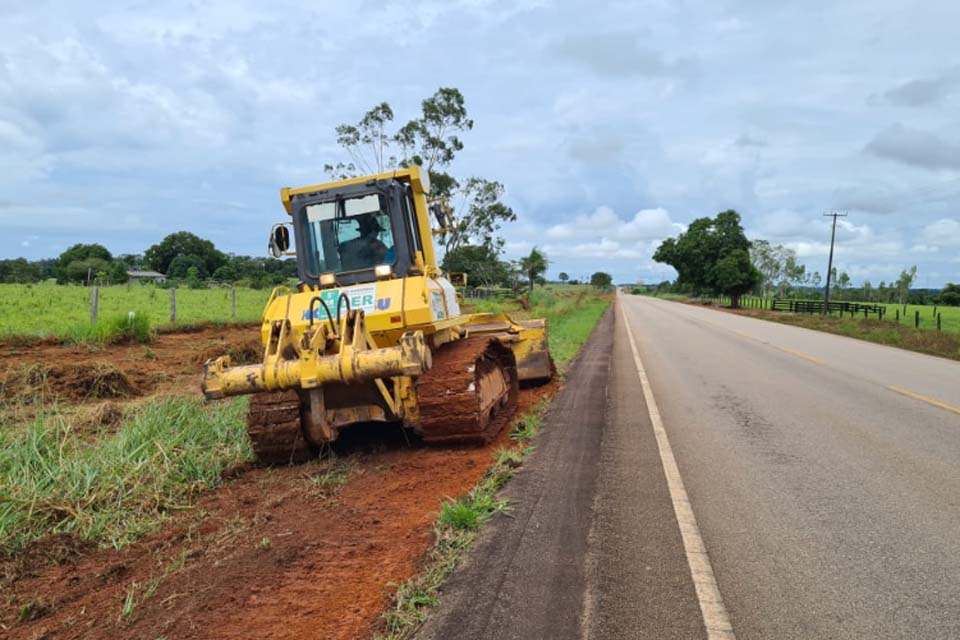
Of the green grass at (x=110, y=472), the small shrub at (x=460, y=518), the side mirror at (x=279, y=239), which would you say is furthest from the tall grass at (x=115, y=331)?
the small shrub at (x=460, y=518)

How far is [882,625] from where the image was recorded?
2.98 meters

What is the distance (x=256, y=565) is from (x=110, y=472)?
226cm

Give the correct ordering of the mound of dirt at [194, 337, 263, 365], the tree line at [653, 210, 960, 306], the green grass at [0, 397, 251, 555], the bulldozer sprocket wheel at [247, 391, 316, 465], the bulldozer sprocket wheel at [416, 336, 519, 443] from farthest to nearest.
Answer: the tree line at [653, 210, 960, 306] → the mound of dirt at [194, 337, 263, 365] → the bulldozer sprocket wheel at [416, 336, 519, 443] → the bulldozer sprocket wheel at [247, 391, 316, 465] → the green grass at [0, 397, 251, 555]

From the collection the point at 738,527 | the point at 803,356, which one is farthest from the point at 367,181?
the point at 803,356

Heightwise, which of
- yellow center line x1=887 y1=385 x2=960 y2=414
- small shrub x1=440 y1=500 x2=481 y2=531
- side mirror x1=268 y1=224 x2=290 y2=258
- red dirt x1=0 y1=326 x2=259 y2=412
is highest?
side mirror x1=268 y1=224 x2=290 y2=258

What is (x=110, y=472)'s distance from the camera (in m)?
5.13

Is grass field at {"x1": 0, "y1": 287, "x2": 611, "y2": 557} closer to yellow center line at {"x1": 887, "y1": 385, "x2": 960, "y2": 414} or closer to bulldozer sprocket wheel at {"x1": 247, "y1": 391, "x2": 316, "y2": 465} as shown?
bulldozer sprocket wheel at {"x1": 247, "y1": 391, "x2": 316, "y2": 465}

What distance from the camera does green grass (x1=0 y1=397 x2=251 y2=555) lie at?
439cm

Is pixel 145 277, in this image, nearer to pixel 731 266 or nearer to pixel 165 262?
pixel 165 262

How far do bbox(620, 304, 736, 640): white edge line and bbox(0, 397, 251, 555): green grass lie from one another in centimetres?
373

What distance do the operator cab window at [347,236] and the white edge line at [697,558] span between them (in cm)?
345

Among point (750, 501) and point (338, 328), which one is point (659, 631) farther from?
point (338, 328)

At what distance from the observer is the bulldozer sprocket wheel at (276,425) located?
18.2 feet

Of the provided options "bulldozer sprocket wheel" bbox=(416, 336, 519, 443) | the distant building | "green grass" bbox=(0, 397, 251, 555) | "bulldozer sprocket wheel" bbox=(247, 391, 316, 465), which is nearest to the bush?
"green grass" bbox=(0, 397, 251, 555)
